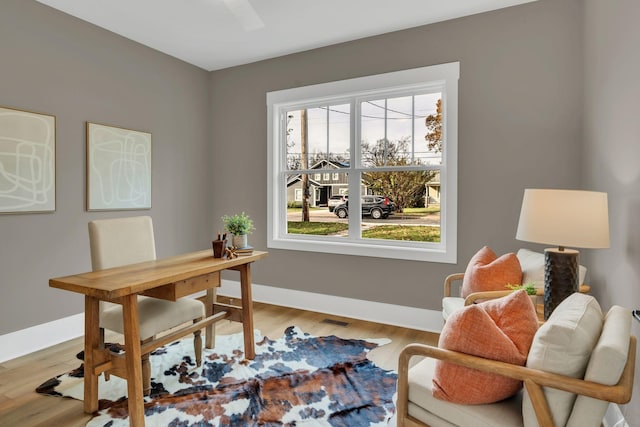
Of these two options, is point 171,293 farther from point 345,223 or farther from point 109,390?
point 345,223

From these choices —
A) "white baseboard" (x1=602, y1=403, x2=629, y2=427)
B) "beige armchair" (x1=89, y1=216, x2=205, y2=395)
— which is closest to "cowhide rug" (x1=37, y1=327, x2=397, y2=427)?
"beige armchair" (x1=89, y1=216, x2=205, y2=395)

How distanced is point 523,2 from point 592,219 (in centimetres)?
204

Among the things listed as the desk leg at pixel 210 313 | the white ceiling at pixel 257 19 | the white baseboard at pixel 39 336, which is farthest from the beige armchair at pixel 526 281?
the white baseboard at pixel 39 336

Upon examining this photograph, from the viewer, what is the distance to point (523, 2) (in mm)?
2891

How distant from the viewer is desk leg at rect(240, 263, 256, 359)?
106 inches

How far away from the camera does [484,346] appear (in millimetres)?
1345

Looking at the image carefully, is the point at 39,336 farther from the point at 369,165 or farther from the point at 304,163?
the point at 369,165

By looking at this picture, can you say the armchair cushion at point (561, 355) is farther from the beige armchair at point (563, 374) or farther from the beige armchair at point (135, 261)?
the beige armchair at point (135, 261)

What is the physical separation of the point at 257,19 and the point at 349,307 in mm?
2865

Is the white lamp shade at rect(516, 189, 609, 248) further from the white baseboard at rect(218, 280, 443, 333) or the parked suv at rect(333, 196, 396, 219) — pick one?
the parked suv at rect(333, 196, 396, 219)

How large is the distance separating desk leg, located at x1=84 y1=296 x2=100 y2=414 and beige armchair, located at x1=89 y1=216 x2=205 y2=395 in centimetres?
13

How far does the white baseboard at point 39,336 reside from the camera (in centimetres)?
275

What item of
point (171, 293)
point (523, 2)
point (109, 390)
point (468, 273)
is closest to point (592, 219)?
point (468, 273)

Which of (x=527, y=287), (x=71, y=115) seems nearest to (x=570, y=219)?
(x=527, y=287)
